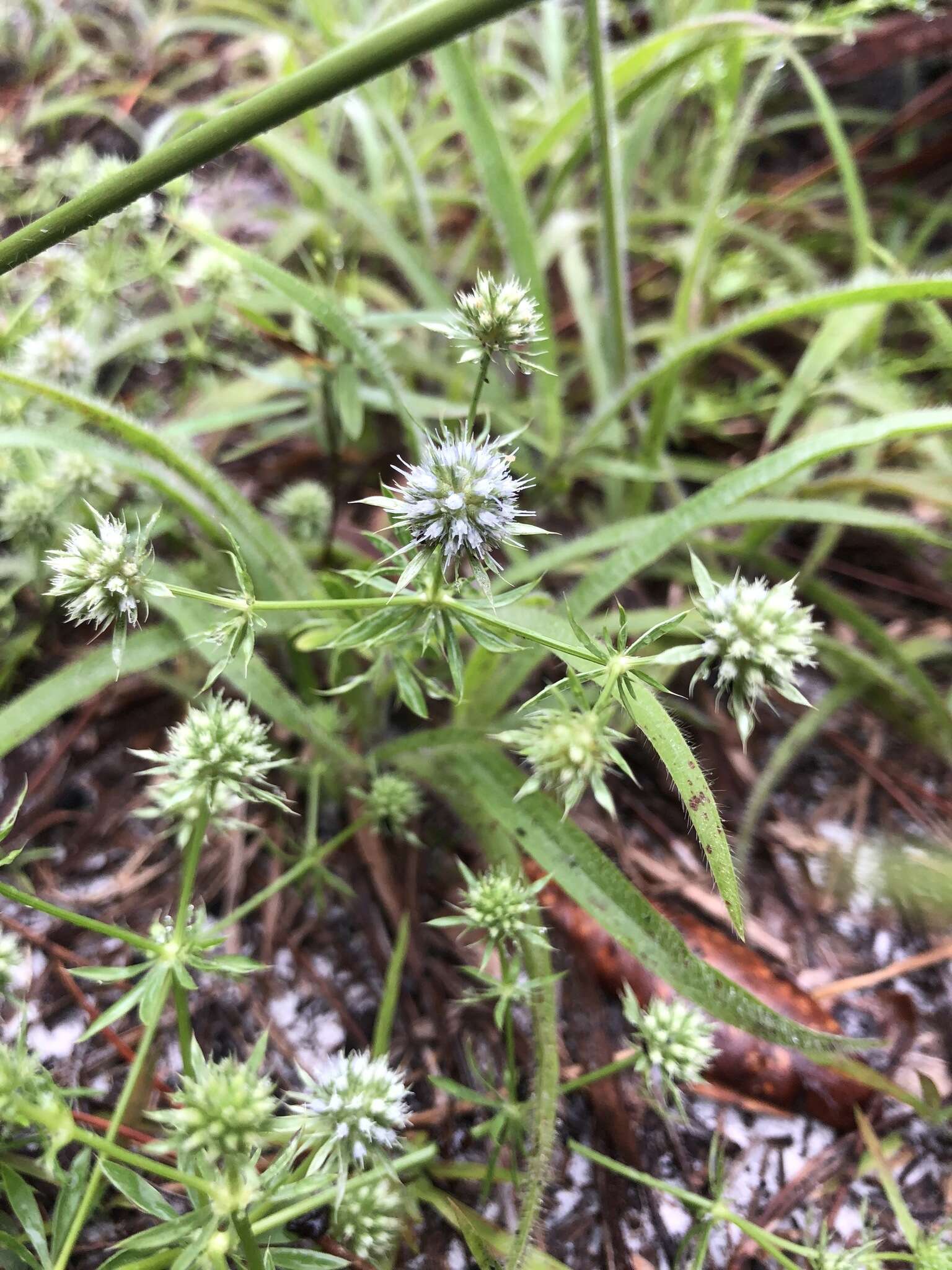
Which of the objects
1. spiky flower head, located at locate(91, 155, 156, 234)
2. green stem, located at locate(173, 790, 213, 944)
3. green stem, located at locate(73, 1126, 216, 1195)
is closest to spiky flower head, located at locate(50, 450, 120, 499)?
spiky flower head, located at locate(91, 155, 156, 234)

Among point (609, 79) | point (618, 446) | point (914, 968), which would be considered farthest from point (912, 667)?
point (609, 79)

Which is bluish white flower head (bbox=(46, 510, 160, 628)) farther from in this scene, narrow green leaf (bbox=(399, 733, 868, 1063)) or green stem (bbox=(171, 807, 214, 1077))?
narrow green leaf (bbox=(399, 733, 868, 1063))

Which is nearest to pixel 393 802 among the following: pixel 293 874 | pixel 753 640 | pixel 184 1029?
pixel 293 874

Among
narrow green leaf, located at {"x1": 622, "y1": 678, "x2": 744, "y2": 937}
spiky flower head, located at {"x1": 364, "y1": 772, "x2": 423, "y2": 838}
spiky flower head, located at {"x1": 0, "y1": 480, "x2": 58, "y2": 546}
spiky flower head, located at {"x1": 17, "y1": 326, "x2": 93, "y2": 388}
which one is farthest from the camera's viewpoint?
spiky flower head, located at {"x1": 17, "y1": 326, "x2": 93, "y2": 388}

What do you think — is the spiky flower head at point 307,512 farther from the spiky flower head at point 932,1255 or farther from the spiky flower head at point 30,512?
the spiky flower head at point 932,1255

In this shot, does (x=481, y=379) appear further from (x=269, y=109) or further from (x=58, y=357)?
(x=58, y=357)

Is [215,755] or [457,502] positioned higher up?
[457,502]

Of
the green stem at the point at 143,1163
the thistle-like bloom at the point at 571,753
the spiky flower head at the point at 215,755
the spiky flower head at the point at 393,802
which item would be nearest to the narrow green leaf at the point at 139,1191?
the green stem at the point at 143,1163
